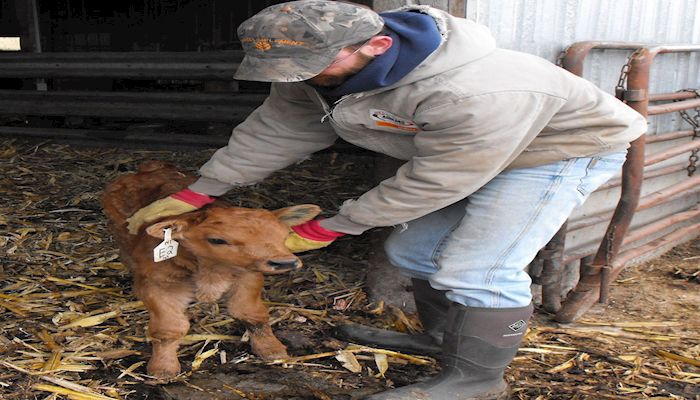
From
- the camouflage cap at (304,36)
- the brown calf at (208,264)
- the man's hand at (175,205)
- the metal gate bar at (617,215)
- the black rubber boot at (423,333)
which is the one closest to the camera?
the camouflage cap at (304,36)

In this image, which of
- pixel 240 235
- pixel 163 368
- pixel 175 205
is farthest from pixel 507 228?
pixel 163 368

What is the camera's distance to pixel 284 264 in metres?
3.15

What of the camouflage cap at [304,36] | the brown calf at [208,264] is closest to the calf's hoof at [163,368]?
the brown calf at [208,264]

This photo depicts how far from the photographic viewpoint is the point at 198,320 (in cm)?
426

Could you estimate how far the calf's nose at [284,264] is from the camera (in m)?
3.13

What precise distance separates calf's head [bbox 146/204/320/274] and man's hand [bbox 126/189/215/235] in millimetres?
244

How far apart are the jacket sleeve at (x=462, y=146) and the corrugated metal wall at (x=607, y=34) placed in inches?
43.2

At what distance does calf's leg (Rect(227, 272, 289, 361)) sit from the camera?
3.74 metres

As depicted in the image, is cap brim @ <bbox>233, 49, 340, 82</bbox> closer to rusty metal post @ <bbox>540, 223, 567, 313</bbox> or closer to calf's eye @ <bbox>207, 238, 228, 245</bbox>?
calf's eye @ <bbox>207, 238, 228, 245</bbox>

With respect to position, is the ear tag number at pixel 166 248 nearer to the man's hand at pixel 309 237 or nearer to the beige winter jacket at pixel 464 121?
the man's hand at pixel 309 237

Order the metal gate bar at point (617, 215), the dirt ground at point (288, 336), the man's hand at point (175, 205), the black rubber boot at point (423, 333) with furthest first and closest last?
the metal gate bar at point (617, 215), the black rubber boot at point (423, 333), the man's hand at point (175, 205), the dirt ground at point (288, 336)

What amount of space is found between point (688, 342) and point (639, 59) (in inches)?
62.5

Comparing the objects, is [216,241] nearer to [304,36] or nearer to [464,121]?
[304,36]

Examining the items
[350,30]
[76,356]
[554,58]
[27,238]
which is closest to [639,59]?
[554,58]
